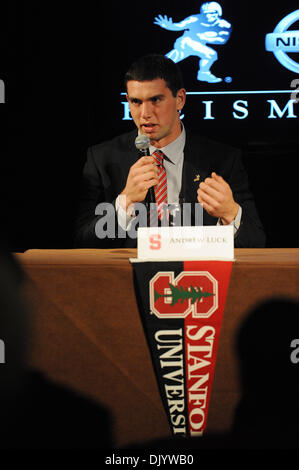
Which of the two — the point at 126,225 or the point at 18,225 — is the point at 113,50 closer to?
the point at 18,225

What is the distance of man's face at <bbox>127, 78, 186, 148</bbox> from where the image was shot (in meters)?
2.30

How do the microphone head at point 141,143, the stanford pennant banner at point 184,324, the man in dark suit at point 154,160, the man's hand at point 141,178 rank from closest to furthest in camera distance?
the stanford pennant banner at point 184,324
the microphone head at point 141,143
the man's hand at point 141,178
the man in dark suit at point 154,160

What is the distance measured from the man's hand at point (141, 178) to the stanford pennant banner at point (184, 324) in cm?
57

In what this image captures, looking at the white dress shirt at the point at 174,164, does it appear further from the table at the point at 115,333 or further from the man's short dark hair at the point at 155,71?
the table at the point at 115,333

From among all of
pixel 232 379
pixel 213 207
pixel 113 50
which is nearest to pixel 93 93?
pixel 113 50

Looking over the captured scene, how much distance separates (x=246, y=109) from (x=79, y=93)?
1167 millimetres

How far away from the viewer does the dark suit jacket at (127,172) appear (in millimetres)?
2328

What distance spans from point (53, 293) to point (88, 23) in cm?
247

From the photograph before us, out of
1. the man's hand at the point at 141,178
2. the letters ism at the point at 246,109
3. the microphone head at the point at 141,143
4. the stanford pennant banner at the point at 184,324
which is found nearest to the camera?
the stanford pennant banner at the point at 184,324

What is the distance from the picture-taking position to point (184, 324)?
125 cm

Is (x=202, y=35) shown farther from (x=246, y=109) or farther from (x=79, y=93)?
(x=79, y=93)

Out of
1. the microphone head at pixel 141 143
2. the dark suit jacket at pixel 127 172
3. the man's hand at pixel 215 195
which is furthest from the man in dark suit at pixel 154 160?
the microphone head at pixel 141 143

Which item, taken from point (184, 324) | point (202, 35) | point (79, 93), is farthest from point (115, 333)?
point (202, 35)

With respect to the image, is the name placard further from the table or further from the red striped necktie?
the red striped necktie
